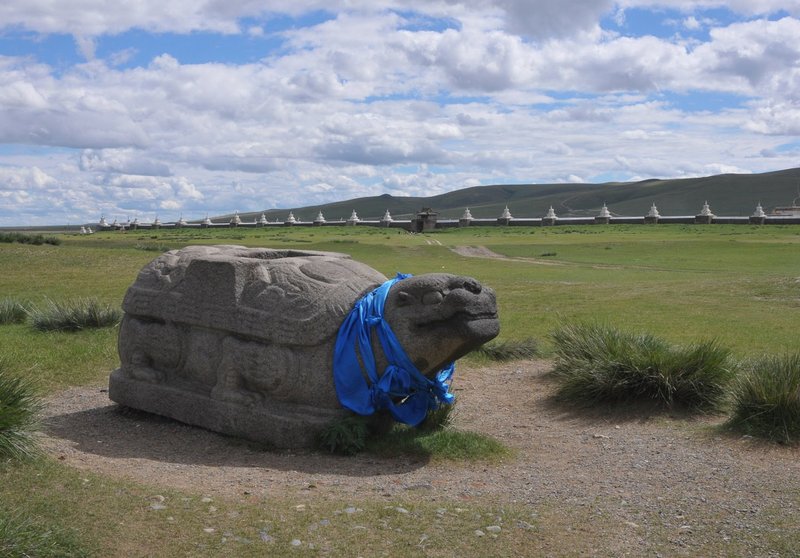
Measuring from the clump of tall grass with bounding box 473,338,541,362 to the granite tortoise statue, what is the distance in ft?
13.3

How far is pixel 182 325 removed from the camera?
9141 mm

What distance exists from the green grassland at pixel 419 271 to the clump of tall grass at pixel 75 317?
453 millimetres

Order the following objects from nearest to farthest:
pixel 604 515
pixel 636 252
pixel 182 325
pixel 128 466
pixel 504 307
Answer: pixel 604 515
pixel 128 466
pixel 182 325
pixel 504 307
pixel 636 252

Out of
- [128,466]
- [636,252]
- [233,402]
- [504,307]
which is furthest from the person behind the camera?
[636,252]

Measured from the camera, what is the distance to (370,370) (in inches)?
315

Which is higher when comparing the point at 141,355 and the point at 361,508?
the point at 141,355

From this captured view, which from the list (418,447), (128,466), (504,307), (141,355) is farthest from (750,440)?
(504,307)

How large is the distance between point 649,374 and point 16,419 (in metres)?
6.31

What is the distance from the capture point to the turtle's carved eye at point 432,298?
25.6 feet

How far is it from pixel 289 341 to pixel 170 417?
200 centimetres

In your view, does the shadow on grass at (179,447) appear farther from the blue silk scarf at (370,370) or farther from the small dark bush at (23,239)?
the small dark bush at (23,239)

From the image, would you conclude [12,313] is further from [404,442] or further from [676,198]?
[676,198]

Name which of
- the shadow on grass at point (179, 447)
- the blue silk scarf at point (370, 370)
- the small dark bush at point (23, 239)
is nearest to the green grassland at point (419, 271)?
the shadow on grass at point (179, 447)

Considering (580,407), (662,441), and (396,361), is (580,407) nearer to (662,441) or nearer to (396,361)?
(662,441)
